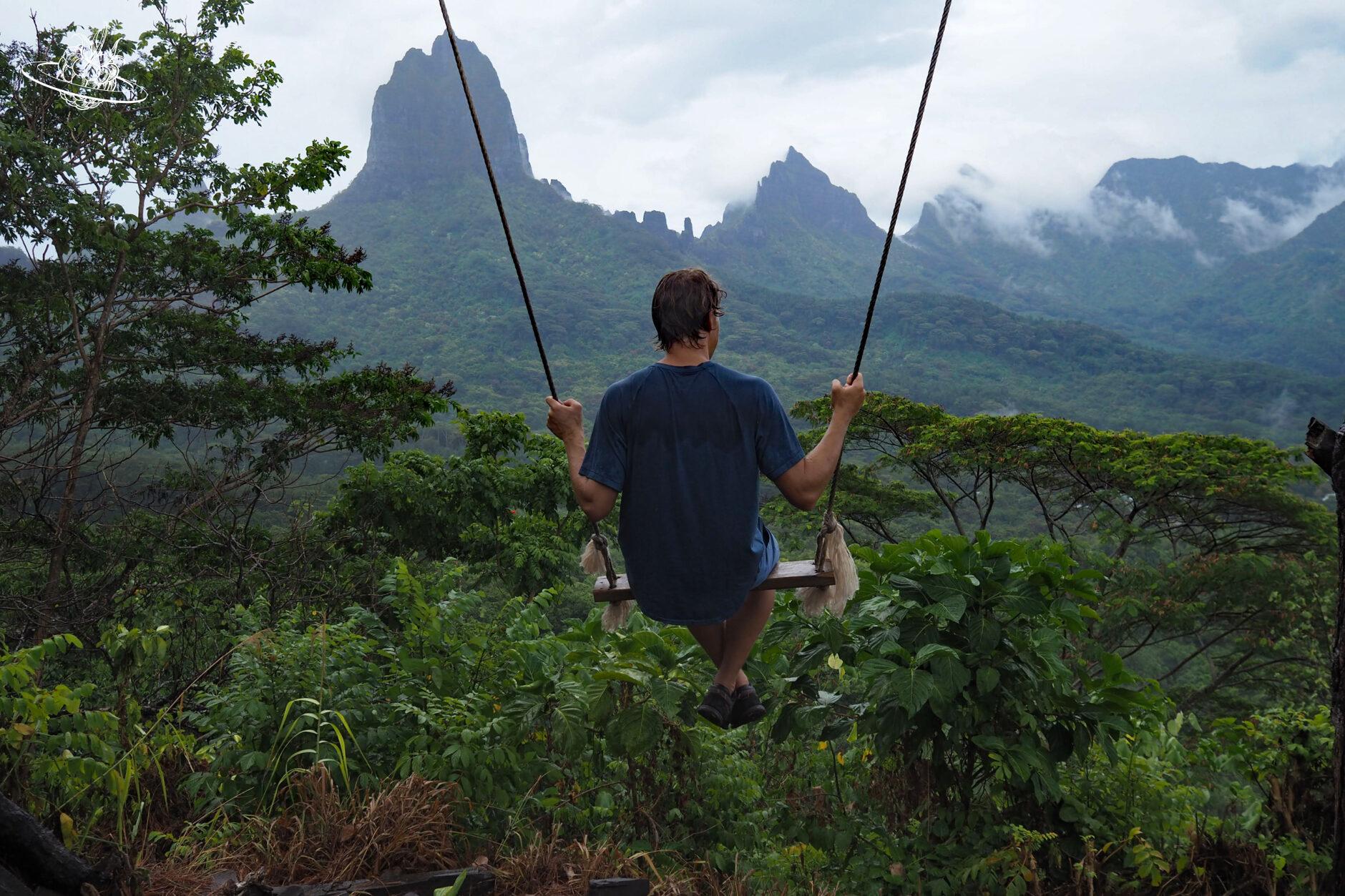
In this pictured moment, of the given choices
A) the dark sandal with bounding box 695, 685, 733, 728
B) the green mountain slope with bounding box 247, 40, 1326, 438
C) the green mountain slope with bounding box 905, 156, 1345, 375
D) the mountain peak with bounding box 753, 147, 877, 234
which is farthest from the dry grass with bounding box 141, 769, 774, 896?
the mountain peak with bounding box 753, 147, 877, 234

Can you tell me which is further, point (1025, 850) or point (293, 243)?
point (293, 243)

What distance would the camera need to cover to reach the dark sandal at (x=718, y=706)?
2.64m

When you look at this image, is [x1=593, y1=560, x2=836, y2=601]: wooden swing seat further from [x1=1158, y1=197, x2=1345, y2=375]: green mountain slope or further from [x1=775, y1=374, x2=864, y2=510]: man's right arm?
[x1=1158, y1=197, x2=1345, y2=375]: green mountain slope

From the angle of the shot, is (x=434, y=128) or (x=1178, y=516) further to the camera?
(x=434, y=128)

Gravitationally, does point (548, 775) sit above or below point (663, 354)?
below

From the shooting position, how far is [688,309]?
2.45 metres

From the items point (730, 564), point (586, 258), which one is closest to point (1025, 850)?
point (730, 564)

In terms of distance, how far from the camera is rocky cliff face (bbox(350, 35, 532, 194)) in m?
87.1

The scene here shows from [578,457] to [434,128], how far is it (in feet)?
328

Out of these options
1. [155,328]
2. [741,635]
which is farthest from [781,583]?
[155,328]

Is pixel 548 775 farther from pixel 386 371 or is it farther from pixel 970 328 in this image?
pixel 970 328

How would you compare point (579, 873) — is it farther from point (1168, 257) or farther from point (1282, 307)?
point (1168, 257)

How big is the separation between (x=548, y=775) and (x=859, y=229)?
122 m

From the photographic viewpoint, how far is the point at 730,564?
248 centimetres
